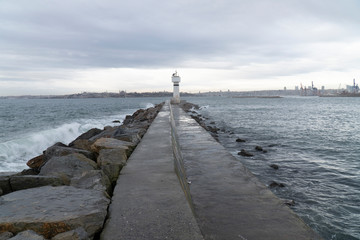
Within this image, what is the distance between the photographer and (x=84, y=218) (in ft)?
6.52

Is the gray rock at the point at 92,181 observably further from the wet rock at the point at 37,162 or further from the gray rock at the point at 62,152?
the wet rock at the point at 37,162

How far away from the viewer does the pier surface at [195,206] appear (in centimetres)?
204

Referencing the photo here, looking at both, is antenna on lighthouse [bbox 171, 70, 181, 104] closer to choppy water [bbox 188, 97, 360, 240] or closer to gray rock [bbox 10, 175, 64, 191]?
choppy water [bbox 188, 97, 360, 240]

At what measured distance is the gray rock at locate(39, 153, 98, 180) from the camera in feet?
10.5

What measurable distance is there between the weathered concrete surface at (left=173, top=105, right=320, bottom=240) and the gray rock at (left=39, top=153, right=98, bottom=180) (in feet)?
5.22

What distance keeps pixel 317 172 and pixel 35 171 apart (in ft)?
21.3

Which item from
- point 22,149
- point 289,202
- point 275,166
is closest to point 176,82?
point 22,149

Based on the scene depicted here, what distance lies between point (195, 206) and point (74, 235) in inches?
67.5

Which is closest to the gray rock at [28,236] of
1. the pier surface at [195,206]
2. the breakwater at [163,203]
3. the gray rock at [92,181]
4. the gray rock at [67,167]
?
the breakwater at [163,203]

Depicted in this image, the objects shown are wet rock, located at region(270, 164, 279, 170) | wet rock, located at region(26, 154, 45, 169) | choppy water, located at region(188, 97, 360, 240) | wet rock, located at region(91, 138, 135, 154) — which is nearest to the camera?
choppy water, located at region(188, 97, 360, 240)

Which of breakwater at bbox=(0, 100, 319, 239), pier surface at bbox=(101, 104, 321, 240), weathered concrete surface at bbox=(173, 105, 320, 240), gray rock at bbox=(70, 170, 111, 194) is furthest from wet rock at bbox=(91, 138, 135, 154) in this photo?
gray rock at bbox=(70, 170, 111, 194)

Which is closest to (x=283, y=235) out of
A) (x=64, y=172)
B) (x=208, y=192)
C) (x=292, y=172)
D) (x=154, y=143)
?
(x=208, y=192)

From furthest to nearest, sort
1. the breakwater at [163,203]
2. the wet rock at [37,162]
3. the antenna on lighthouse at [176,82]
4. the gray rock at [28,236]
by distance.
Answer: the antenna on lighthouse at [176,82]
the wet rock at [37,162]
the breakwater at [163,203]
the gray rock at [28,236]

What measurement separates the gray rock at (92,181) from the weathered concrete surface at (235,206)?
1.15m
